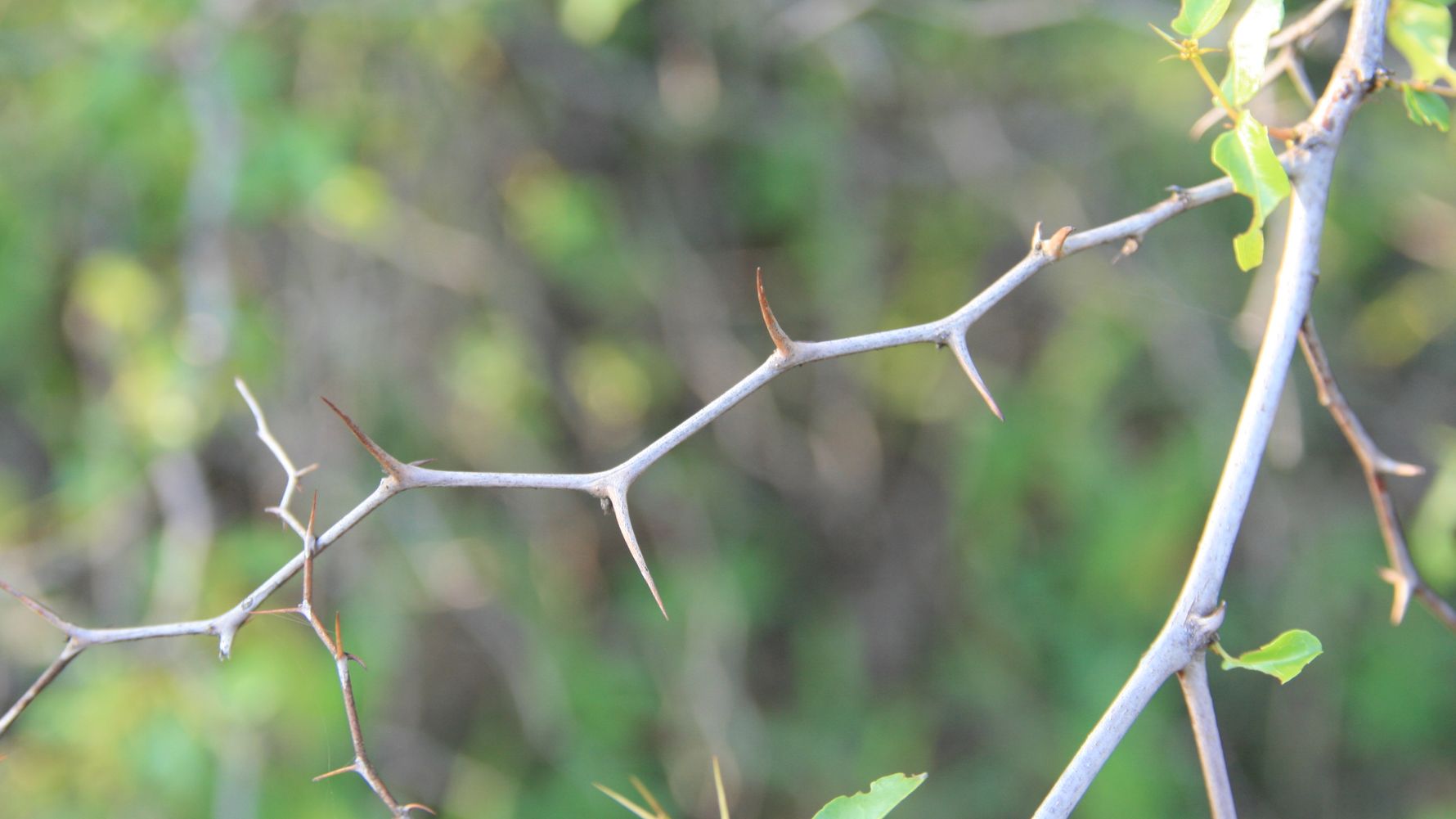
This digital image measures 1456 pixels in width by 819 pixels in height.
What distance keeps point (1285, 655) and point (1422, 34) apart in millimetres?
470

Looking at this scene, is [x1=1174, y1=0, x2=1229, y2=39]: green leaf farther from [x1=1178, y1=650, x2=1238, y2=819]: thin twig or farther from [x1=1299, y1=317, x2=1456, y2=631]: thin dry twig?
[x1=1178, y1=650, x2=1238, y2=819]: thin twig

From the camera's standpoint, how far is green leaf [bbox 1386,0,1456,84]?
73 centimetres

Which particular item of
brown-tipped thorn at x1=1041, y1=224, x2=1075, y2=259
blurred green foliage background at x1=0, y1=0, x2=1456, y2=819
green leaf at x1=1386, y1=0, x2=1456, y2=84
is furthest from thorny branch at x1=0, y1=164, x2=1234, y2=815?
blurred green foliage background at x1=0, y1=0, x2=1456, y2=819

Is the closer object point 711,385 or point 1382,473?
point 1382,473

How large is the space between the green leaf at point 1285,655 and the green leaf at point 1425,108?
332mm

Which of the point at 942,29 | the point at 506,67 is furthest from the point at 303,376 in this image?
the point at 942,29

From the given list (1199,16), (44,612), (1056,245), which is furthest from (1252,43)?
(44,612)

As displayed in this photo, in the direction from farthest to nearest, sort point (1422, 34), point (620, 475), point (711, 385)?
point (711, 385) → point (1422, 34) → point (620, 475)

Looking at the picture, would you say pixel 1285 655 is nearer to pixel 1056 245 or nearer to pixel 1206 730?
pixel 1206 730

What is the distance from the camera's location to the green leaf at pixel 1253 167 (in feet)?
1.82

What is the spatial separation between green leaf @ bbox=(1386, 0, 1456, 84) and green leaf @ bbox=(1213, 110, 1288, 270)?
10.7 inches

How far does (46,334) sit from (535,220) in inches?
35.9

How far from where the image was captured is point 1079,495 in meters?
1.96

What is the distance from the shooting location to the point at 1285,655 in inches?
23.0
